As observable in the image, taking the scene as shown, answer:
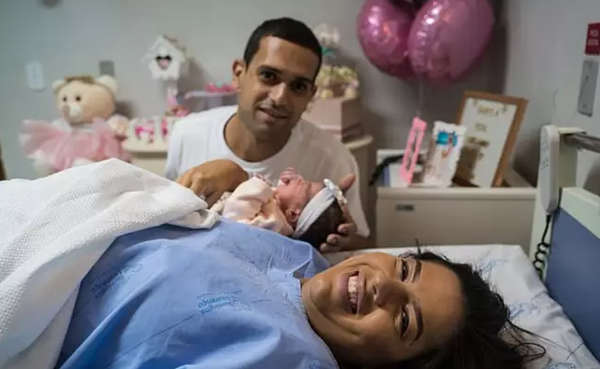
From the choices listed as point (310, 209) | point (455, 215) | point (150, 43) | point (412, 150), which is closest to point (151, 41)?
point (150, 43)

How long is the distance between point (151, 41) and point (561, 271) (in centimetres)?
225

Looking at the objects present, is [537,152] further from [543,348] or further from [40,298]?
[40,298]

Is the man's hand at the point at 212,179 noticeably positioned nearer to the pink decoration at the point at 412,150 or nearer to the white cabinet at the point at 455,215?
the white cabinet at the point at 455,215

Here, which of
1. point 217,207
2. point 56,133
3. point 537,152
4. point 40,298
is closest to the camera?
point 40,298

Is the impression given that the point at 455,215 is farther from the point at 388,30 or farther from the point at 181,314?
the point at 181,314

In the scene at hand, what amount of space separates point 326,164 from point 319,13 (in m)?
1.09

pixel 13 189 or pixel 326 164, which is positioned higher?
pixel 13 189

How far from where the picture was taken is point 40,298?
2.25 feet

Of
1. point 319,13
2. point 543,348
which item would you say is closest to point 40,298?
point 543,348

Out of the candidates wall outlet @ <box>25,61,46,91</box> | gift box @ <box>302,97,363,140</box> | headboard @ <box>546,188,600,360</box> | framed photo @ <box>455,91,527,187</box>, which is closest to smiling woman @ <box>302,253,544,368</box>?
headboard @ <box>546,188,600,360</box>

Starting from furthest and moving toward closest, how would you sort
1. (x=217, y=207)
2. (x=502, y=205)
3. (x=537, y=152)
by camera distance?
(x=537, y=152) → (x=502, y=205) → (x=217, y=207)

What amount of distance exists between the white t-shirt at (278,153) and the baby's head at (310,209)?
0.24 m

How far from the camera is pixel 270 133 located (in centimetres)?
147

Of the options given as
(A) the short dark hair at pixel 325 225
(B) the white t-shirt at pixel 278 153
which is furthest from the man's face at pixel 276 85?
(A) the short dark hair at pixel 325 225
